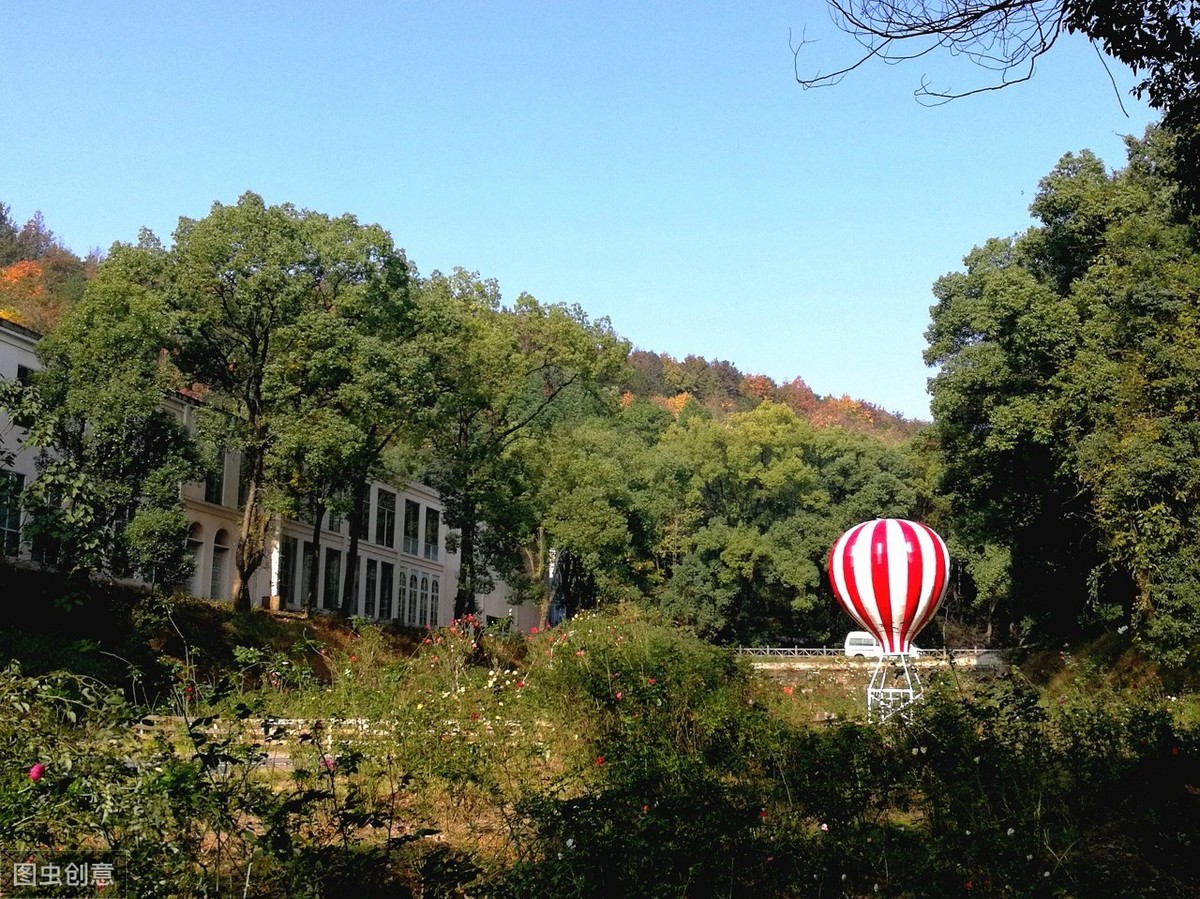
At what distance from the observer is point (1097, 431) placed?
2733 centimetres

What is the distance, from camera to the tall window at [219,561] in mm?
38562

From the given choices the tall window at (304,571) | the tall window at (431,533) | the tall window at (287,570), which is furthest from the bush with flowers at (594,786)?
the tall window at (431,533)

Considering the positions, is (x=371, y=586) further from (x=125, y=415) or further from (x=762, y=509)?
(x=125, y=415)

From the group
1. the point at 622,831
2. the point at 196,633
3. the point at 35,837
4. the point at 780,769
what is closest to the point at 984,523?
the point at 196,633

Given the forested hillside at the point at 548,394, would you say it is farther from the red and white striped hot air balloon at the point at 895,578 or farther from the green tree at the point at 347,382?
the red and white striped hot air balloon at the point at 895,578

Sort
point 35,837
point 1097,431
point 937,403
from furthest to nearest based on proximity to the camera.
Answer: point 937,403
point 1097,431
point 35,837

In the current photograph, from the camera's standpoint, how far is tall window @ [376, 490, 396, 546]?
168 feet

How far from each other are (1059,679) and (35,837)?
104ft

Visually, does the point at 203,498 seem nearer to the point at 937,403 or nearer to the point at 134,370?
the point at 134,370

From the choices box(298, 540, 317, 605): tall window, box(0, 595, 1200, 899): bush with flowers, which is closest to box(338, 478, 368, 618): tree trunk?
box(298, 540, 317, 605): tall window

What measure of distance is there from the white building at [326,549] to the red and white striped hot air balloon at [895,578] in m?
8.44

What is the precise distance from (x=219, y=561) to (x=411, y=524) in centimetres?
1633

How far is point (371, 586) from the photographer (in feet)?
164

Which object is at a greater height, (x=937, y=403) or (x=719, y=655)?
(x=937, y=403)
